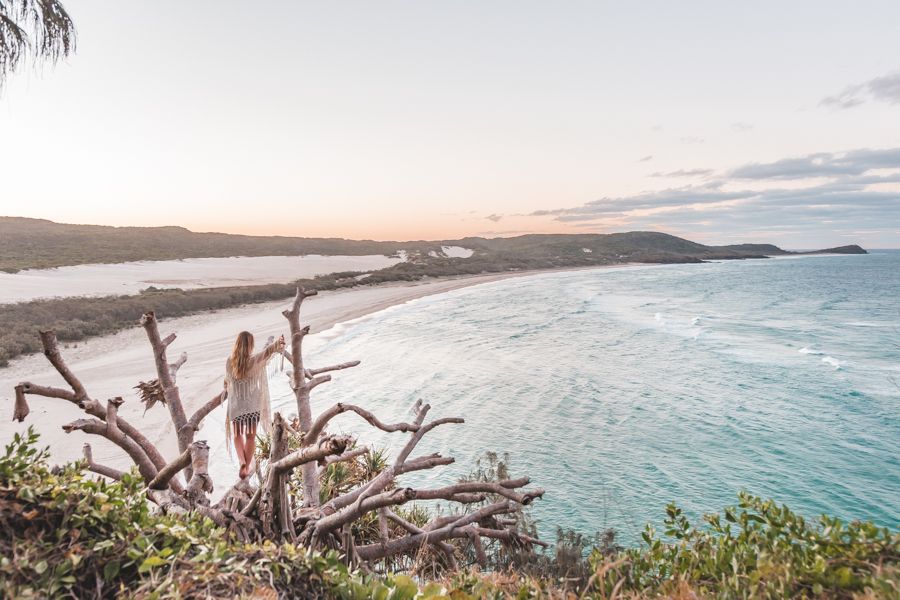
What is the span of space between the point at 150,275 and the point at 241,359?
47.8 meters

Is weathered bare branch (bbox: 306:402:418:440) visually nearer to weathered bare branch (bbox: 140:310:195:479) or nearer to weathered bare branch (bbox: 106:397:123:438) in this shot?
weathered bare branch (bbox: 140:310:195:479)

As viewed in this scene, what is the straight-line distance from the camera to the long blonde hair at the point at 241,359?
493 cm

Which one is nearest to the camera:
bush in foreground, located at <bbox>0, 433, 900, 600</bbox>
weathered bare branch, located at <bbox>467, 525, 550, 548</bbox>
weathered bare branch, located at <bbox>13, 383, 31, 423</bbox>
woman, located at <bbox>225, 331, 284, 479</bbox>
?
bush in foreground, located at <bbox>0, 433, 900, 600</bbox>

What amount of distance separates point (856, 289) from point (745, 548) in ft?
236

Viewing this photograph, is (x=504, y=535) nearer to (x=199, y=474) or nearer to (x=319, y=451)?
(x=199, y=474)

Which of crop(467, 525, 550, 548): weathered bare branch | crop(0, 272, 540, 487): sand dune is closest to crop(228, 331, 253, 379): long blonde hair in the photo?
crop(467, 525, 550, 548): weathered bare branch

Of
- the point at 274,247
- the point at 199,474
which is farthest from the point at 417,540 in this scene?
the point at 274,247

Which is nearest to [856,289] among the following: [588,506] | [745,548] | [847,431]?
[847,431]

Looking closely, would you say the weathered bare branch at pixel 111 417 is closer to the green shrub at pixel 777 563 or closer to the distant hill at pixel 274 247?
the green shrub at pixel 777 563

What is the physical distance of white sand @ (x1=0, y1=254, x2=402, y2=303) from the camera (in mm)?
31688

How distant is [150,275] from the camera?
45250 mm

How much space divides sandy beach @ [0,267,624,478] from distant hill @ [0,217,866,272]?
27.1 meters

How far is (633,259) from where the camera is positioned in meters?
138

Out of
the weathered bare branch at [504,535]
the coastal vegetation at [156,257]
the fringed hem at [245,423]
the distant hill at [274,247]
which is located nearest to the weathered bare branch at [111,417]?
the fringed hem at [245,423]
